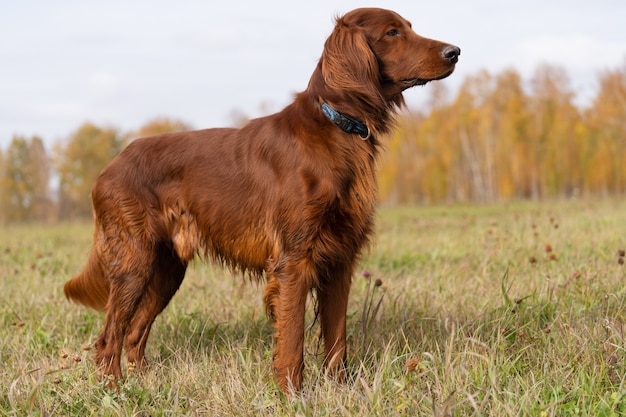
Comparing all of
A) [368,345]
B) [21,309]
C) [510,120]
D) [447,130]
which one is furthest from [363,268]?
[447,130]

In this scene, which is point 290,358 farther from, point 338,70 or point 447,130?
point 447,130

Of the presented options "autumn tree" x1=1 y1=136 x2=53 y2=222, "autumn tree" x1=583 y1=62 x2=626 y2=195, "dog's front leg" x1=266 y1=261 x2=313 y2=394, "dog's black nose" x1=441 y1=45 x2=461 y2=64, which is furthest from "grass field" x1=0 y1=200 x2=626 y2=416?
"autumn tree" x1=1 y1=136 x2=53 y2=222

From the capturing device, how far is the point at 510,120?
40.3 m

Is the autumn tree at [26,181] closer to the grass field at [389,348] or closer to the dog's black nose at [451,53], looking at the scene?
the grass field at [389,348]

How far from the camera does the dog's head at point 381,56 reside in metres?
2.93

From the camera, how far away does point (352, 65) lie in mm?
2945

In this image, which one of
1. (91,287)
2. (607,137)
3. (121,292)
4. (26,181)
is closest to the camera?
(121,292)

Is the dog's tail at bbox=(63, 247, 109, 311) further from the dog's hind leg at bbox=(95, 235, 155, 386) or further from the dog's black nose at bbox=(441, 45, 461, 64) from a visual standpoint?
the dog's black nose at bbox=(441, 45, 461, 64)

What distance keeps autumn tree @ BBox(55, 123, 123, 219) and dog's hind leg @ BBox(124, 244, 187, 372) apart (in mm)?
38996

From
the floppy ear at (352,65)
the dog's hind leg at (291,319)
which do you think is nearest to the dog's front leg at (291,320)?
the dog's hind leg at (291,319)

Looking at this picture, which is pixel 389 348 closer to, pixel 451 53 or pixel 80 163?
pixel 451 53

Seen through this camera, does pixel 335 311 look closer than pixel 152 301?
Yes

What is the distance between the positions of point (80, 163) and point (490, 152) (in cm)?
2700

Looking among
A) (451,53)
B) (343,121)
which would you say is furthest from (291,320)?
(451,53)
